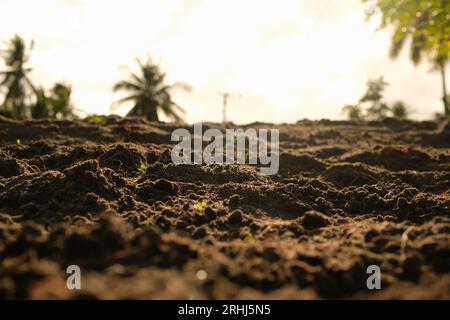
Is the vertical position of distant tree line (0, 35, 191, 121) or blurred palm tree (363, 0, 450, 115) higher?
distant tree line (0, 35, 191, 121)

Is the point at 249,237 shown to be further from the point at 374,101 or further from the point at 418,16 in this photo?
the point at 374,101

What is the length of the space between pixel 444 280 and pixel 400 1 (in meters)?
4.53

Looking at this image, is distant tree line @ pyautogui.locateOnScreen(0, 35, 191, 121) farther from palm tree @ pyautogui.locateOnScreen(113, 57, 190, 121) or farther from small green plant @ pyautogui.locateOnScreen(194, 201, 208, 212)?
small green plant @ pyautogui.locateOnScreen(194, 201, 208, 212)

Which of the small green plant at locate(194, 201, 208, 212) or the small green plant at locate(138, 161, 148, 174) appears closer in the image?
the small green plant at locate(194, 201, 208, 212)

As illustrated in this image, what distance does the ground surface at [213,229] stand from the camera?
2.11 metres

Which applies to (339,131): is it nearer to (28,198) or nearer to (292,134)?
(292,134)

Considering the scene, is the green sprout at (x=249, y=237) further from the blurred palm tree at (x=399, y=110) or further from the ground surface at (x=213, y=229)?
the blurred palm tree at (x=399, y=110)

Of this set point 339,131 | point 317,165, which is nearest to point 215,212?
point 317,165

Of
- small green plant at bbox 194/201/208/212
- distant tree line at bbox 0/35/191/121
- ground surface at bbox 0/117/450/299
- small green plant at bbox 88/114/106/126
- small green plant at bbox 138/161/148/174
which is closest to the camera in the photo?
ground surface at bbox 0/117/450/299

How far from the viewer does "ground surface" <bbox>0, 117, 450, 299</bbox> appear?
2.11 meters

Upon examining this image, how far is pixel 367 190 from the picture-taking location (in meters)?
4.77

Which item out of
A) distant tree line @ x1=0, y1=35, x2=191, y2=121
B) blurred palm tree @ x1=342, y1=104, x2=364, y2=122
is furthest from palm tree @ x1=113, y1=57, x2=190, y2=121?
blurred palm tree @ x1=342, y1=104, x2=364, y2=122

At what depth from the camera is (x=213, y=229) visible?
321cm

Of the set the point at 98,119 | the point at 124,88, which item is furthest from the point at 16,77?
the point at 98,119
